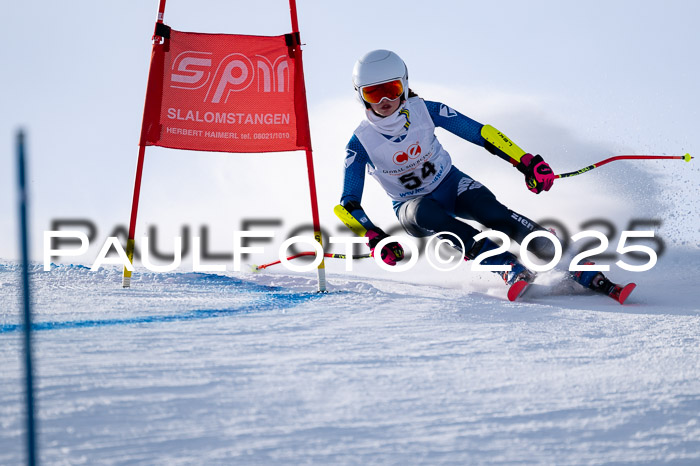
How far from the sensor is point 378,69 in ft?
13.1

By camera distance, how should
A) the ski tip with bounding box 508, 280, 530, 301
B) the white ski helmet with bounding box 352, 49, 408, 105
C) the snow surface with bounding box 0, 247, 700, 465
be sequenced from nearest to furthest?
1. the snow surface with bounding box 0, 247, 700, 465
2. the ski tip with bounding box 508, 280, 530, 301
3. the white ski helmet with bounding box 352, 49, 408, 105

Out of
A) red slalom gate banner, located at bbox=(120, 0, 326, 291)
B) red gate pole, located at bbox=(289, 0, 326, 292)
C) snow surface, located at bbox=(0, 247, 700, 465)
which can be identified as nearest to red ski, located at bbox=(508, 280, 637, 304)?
snow surface, located at bbox=(0, 247, 700, 465)

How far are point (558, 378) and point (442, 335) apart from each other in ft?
2.08

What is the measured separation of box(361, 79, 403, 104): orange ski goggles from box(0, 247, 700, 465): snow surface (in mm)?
1153

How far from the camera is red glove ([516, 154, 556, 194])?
13.2 ft

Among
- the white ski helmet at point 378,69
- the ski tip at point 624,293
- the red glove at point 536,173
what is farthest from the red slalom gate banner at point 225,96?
the ski tip at point 624,293

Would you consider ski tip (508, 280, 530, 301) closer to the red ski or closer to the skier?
the red ski

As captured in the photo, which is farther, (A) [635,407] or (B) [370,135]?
(B) [370,135]

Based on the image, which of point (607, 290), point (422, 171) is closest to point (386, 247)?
point (422, 171)

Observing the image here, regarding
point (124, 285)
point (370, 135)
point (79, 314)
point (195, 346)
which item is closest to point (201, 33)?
point (370, 135)

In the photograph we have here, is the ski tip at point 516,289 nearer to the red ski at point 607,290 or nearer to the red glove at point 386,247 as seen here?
the red ski at point 607,290

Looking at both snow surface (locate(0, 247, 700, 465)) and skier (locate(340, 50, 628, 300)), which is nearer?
snow surface (locate(0, 247, 700, 465))

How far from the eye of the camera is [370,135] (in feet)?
13.8

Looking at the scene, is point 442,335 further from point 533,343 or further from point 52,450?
point 52,450
